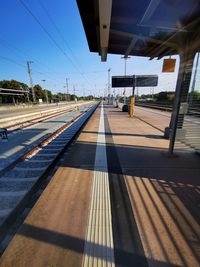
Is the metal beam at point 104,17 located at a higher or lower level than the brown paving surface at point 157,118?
higher

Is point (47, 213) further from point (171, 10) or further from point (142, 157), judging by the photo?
point (171, 10)

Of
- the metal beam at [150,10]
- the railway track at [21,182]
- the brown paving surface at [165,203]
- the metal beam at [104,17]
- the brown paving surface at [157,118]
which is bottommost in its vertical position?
the brown paving surface at [157,118]

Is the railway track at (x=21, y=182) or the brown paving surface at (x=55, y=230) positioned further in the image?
the railway track at (x=21, y=182)

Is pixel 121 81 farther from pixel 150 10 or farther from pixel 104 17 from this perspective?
pixel 104 17

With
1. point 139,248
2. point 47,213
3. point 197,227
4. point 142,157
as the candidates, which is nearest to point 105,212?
point 139,248

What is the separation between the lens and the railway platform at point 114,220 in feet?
5.83

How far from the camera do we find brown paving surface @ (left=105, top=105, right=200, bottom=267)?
1832 mm

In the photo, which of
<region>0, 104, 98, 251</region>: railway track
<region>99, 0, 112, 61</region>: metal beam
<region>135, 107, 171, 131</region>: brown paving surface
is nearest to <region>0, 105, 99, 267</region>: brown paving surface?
<region>0, 104, 98, 251</region>: railway track

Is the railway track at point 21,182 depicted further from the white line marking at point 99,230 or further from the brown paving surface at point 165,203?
the brown paving surface at point 165,203

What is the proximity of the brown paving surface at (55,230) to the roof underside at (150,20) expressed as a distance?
385 cm

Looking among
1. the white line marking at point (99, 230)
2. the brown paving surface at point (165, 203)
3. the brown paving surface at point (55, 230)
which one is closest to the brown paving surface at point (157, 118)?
the brown paving surface at point (165, 203)

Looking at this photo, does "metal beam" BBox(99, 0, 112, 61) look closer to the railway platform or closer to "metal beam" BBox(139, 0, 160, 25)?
"metal beam" BBox(139, 0, 160, 25)

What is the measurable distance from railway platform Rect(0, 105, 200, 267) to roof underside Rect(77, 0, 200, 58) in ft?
12.3

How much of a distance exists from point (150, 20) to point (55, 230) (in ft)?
17.2
